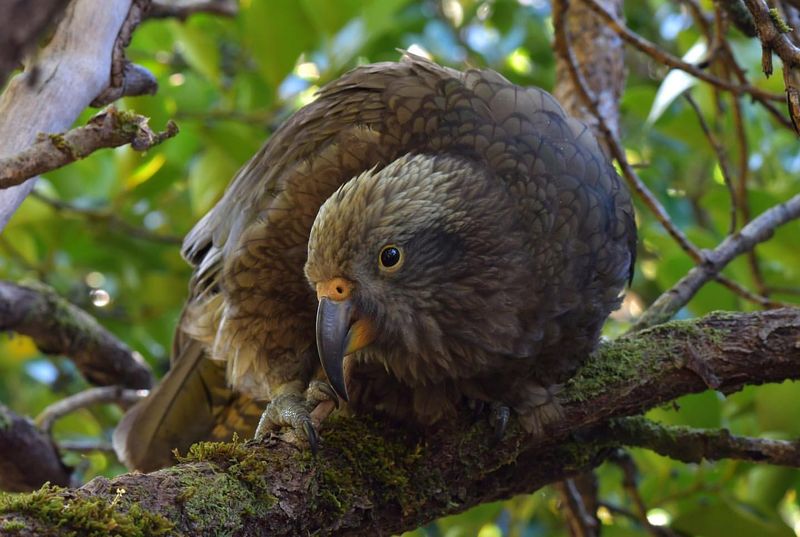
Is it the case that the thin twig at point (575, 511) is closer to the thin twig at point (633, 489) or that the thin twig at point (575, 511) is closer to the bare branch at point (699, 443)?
the thin twig at point (633, 489)

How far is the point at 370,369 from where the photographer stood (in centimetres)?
240

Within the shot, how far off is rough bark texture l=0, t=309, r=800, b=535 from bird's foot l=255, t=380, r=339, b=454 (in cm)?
5

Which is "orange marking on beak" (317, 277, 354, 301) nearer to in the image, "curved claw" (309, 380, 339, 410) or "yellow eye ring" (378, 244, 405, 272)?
"yellow eye ring" (378, 244, 405, 272)

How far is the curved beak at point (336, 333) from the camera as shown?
2.10 metres

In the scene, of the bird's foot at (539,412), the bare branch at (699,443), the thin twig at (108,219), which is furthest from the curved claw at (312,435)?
the thin twig at (108,219)

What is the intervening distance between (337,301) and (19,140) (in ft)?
2.55

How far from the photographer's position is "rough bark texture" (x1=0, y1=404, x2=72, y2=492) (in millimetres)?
3023

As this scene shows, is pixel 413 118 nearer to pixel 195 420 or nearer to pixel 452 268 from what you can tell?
pixel 452 268

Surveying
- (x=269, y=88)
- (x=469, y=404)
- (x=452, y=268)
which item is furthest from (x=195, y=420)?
(x=269, y=88)

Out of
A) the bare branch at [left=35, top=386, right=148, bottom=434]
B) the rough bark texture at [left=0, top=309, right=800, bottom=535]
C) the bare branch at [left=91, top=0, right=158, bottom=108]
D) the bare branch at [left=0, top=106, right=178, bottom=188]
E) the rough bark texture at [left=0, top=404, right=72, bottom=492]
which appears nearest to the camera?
the bare branch at [left=0, top=106, right=178, bottom=188]

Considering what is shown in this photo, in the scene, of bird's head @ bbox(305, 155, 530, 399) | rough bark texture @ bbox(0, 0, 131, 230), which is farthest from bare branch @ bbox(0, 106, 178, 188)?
bird's head @ bbox(305, 155, 530, 399)

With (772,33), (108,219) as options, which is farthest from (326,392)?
(108,219)

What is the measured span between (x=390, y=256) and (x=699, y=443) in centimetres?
110

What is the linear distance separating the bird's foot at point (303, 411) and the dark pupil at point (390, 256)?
0.43 m
